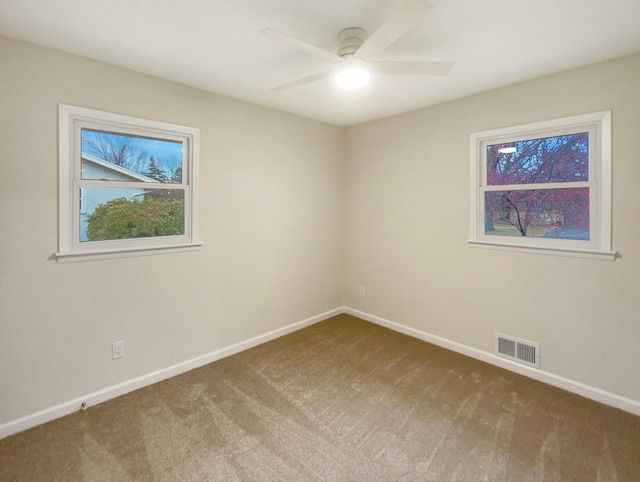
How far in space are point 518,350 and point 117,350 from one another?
3.31 meters

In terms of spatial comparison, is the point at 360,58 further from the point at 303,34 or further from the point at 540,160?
the point at 540,160

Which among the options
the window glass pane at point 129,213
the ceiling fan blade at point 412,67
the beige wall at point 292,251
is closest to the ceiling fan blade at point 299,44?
the ceiling fan blade at point 412,67

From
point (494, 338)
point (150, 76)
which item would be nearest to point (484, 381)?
point (494, 338)

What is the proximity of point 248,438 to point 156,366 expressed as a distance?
1140mm

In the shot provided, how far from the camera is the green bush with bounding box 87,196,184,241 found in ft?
7.88

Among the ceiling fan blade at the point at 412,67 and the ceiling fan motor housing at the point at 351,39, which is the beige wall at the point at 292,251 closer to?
the ceiling fan blade at the point at 412,67

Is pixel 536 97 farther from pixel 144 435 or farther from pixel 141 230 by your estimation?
pixel 144 435

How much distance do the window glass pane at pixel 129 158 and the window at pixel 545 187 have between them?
2.72m

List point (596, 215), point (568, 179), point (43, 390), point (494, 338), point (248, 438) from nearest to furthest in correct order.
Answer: point (248, 438) < point (43, 390) < point (596, 215) < point (568, 179) < point (494, 338)

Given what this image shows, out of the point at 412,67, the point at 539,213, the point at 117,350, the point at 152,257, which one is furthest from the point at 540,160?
the point at 117,350

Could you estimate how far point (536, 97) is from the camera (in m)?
2.58

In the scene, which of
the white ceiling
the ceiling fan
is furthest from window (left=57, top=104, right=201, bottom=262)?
the ceiling fan

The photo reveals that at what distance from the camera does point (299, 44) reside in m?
1.65

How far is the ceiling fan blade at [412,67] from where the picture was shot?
1.84 meters
